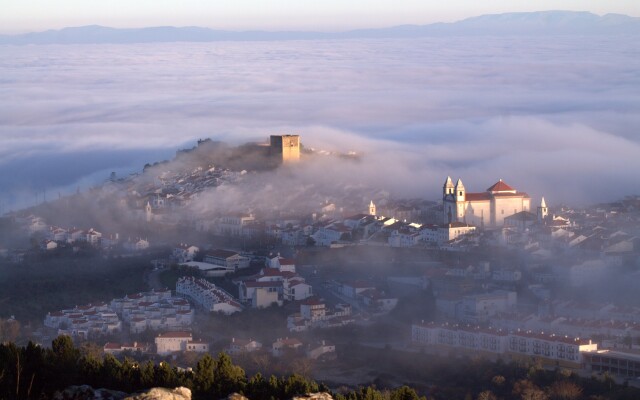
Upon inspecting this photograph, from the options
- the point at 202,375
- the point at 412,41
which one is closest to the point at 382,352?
the point at 202,375

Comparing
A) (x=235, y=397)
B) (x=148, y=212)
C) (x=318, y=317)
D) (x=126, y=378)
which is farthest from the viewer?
(x=148, y=212)

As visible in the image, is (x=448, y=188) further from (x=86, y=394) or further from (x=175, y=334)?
(x=86, y=394)

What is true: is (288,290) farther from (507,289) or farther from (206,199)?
(206,199)

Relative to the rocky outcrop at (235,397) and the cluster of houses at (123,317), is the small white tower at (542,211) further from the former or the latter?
the rocky outcrop at (235,397)

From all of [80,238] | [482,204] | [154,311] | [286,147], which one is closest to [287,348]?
[154,311]

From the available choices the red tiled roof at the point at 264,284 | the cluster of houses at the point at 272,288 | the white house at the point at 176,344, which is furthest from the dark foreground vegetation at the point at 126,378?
the red tiled roof at the point at 264,284

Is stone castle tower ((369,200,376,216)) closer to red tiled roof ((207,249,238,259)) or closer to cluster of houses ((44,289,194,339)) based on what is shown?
red tiled roof ((207,249,238,259))
